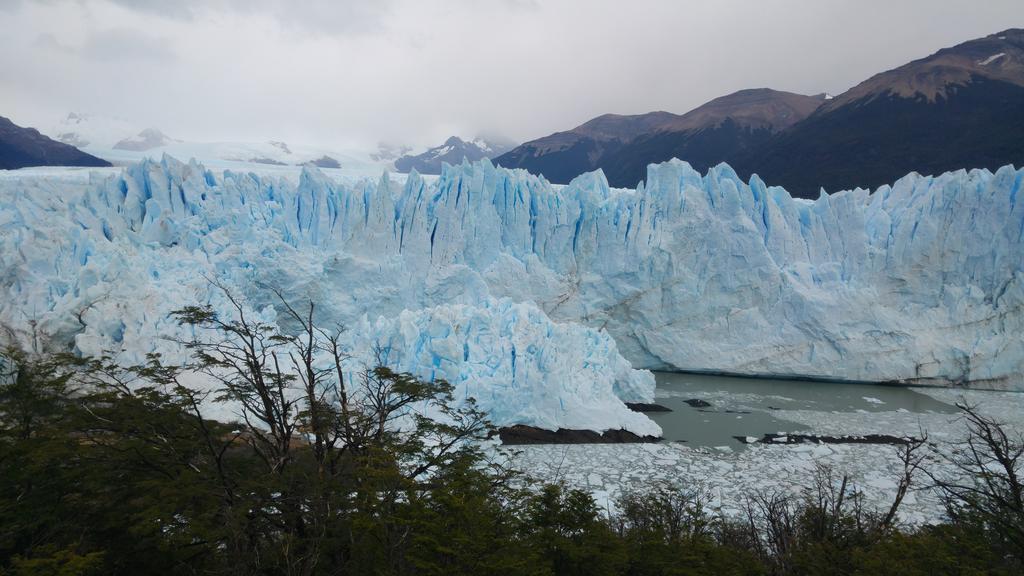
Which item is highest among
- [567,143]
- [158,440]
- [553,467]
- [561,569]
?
[567,143]

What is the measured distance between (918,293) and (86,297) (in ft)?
68.5

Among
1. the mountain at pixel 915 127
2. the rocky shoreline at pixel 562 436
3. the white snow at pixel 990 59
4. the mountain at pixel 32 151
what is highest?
the white snow at pixel 990 59

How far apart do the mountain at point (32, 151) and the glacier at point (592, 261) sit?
16145 millimetres

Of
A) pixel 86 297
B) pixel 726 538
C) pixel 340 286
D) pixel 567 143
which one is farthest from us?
pixel 567 143

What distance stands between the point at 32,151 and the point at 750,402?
34.3 m

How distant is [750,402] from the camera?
46.9 feet

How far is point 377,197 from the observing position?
1744 centimetres

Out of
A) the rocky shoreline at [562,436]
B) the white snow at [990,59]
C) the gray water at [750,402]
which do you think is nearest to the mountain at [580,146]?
the white snow at [990,59]

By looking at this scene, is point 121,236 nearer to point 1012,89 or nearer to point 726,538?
point 726,538

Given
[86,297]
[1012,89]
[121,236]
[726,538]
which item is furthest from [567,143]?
[726,538]

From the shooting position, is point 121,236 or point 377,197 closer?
point 121,236

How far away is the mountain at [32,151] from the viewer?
28.0m

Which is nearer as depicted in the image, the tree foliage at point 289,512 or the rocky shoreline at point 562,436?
the tree foliage at point 289,512

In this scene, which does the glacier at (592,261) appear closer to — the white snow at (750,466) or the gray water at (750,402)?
the gray water at (750,402)
